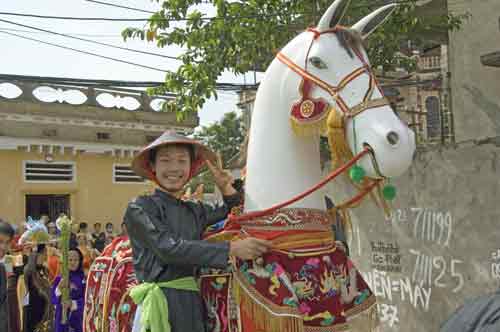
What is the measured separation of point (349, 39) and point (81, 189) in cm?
1543

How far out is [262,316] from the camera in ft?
9.01

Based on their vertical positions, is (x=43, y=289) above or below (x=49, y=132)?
below

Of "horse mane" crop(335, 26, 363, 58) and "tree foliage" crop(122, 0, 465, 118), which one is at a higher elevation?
"tree foliage" crop(122, 0, 465, 118)

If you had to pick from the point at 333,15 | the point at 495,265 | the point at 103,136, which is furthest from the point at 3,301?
the point at 103,136

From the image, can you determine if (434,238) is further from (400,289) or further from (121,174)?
(121,174)

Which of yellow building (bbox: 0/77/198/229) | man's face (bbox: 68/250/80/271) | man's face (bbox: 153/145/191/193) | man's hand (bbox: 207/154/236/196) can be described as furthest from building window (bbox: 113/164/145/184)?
man's face (bbox: 153/145/191/193)

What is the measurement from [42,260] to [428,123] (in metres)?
20.6

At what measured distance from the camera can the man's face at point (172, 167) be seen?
124 inches

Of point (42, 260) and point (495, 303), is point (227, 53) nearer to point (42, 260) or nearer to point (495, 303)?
point (42, 260)

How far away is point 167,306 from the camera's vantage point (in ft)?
9.71

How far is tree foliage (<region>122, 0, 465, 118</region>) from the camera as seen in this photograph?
650 cm

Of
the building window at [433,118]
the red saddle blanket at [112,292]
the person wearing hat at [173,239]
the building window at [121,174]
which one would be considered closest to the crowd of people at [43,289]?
the red saddle blanket at [112,292]

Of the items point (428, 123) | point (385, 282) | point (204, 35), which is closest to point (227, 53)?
point (204, 35)

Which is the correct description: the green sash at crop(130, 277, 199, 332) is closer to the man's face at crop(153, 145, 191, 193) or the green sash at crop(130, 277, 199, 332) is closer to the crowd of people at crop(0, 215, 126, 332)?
the man's face at crop(153, 145, 191, 193)
